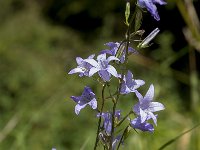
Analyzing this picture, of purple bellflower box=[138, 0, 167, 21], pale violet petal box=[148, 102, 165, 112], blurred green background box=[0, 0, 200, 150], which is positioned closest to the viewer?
purple bellflower box=[138, 0, 167, 21]

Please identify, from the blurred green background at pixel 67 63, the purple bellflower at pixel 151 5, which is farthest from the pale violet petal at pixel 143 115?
the blurred green background at pixel 67 63

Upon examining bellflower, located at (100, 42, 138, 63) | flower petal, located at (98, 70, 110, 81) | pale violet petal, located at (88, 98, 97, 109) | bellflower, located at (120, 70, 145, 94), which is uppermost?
bellflower, located at (100, 42, 138, 63)

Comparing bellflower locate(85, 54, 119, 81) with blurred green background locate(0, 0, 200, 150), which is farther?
blurred green background locate(0, 0, 200, 150)

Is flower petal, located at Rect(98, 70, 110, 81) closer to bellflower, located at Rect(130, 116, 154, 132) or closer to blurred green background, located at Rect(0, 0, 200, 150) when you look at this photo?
bellflower, located at Rect(130, 116, 154, 132)

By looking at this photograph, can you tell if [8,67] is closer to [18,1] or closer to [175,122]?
[18,1]

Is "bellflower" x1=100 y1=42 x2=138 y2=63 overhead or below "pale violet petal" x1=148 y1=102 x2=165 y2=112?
overhead

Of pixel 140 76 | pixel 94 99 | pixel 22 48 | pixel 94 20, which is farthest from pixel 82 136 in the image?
pixel 94 99

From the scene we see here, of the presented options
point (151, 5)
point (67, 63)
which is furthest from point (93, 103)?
point (67, 63)

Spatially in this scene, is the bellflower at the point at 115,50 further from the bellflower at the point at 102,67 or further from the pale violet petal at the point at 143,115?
the pale violet petal at the point at 143,115

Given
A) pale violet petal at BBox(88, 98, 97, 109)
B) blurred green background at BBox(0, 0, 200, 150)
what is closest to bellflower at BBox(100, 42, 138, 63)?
pale violet petal at BBox(88, 98, 97, 109)
